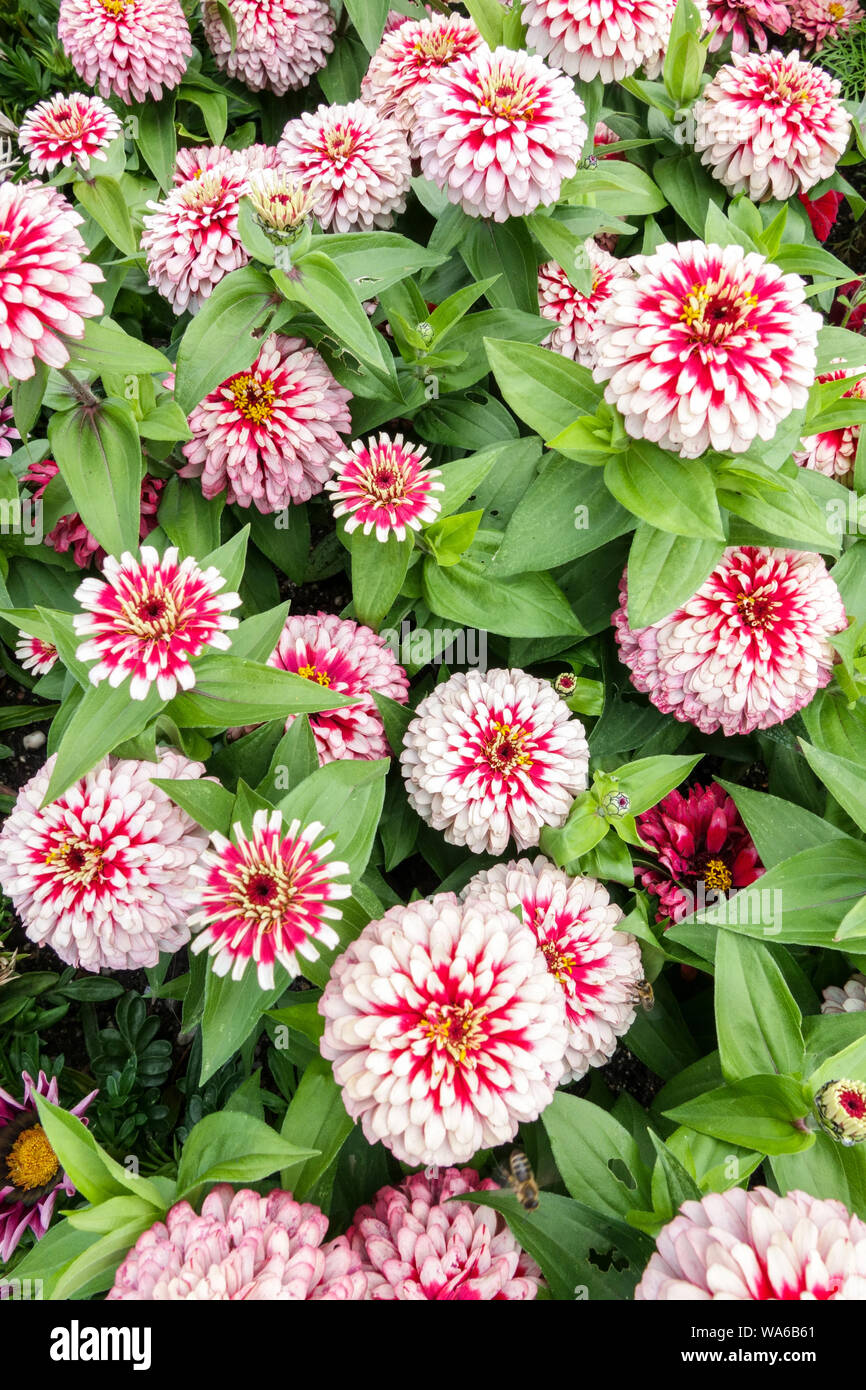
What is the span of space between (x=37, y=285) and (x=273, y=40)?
47.0 inches

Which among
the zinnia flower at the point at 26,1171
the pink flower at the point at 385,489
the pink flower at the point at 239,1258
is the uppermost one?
the pink flower at the point at 385,489

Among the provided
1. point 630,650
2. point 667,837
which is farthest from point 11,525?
point 667,837

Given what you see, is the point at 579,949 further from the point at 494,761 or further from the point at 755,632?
the point at 755,632

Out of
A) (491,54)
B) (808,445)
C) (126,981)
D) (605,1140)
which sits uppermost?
(491,54)

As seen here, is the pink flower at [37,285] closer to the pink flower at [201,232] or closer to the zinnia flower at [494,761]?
the pink flower at [201,232]

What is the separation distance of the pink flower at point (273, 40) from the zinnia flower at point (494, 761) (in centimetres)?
143

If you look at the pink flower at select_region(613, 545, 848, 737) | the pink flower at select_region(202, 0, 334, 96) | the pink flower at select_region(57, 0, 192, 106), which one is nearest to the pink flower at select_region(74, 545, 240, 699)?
the pink flower at select_region(613, 545, 848, 737)

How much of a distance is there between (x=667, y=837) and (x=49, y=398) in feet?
3.76

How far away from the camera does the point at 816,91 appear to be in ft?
5.39

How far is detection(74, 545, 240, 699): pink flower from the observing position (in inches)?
38.4

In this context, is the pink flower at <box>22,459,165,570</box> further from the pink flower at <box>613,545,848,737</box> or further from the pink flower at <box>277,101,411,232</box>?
the pink flower at <box>613,545,848,737</box>

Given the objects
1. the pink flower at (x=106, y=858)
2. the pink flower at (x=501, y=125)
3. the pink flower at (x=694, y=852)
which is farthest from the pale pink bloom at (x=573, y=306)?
the pink flower at (x=106, y=858)

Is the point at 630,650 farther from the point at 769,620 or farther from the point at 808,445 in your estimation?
the point at 808,445

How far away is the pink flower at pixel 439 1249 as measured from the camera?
3.29 feet
